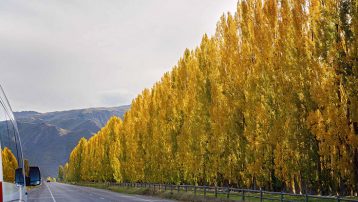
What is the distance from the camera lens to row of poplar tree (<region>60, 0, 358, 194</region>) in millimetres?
19641

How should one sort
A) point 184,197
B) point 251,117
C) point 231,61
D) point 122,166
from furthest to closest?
point 122,166, point 184,197, point 231,61, point 251,117

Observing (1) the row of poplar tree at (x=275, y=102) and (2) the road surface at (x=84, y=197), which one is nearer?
(1) the row of poplar tree at (x=275, y=102)

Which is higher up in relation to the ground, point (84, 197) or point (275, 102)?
point (275, 102)

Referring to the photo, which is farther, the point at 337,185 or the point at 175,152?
the point at 175,152

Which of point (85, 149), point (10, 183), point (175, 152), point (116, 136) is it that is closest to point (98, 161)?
point (116, 136)

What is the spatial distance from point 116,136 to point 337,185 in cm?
5648

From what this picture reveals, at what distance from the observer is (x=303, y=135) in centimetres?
2339

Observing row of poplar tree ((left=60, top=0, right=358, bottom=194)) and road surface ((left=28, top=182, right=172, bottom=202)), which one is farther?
road surface ((left=28, top=182, right=172, bottom=202))

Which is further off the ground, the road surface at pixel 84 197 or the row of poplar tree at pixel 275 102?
the row of poplar tree at pixel 275 102

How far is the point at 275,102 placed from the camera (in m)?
25.7

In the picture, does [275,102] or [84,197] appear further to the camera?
[84,197]

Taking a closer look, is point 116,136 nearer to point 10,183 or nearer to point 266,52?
point 266,52

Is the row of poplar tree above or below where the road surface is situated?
above

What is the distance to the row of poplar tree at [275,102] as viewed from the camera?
1964 centimetres
